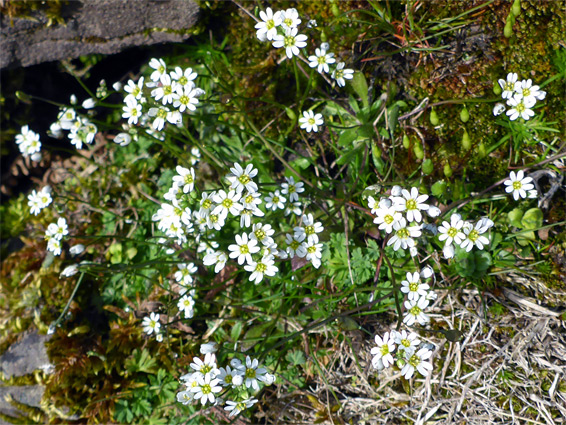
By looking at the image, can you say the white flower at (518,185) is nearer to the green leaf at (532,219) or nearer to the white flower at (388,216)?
the green leaf at (532,219)

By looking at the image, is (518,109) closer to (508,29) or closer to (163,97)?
(508,29)

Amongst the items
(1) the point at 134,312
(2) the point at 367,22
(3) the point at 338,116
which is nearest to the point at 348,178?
(3) the point at 338,116

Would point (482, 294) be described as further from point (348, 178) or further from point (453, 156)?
point (348, 178)

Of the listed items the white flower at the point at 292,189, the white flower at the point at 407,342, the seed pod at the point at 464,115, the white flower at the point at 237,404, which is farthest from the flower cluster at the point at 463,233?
the white flower at the point at 237,404

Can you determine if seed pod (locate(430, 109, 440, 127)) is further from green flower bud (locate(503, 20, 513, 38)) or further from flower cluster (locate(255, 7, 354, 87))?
flower cluster (locate(255, 7, 354, 87))

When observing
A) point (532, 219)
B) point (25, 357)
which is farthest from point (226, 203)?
point (25, 357)
